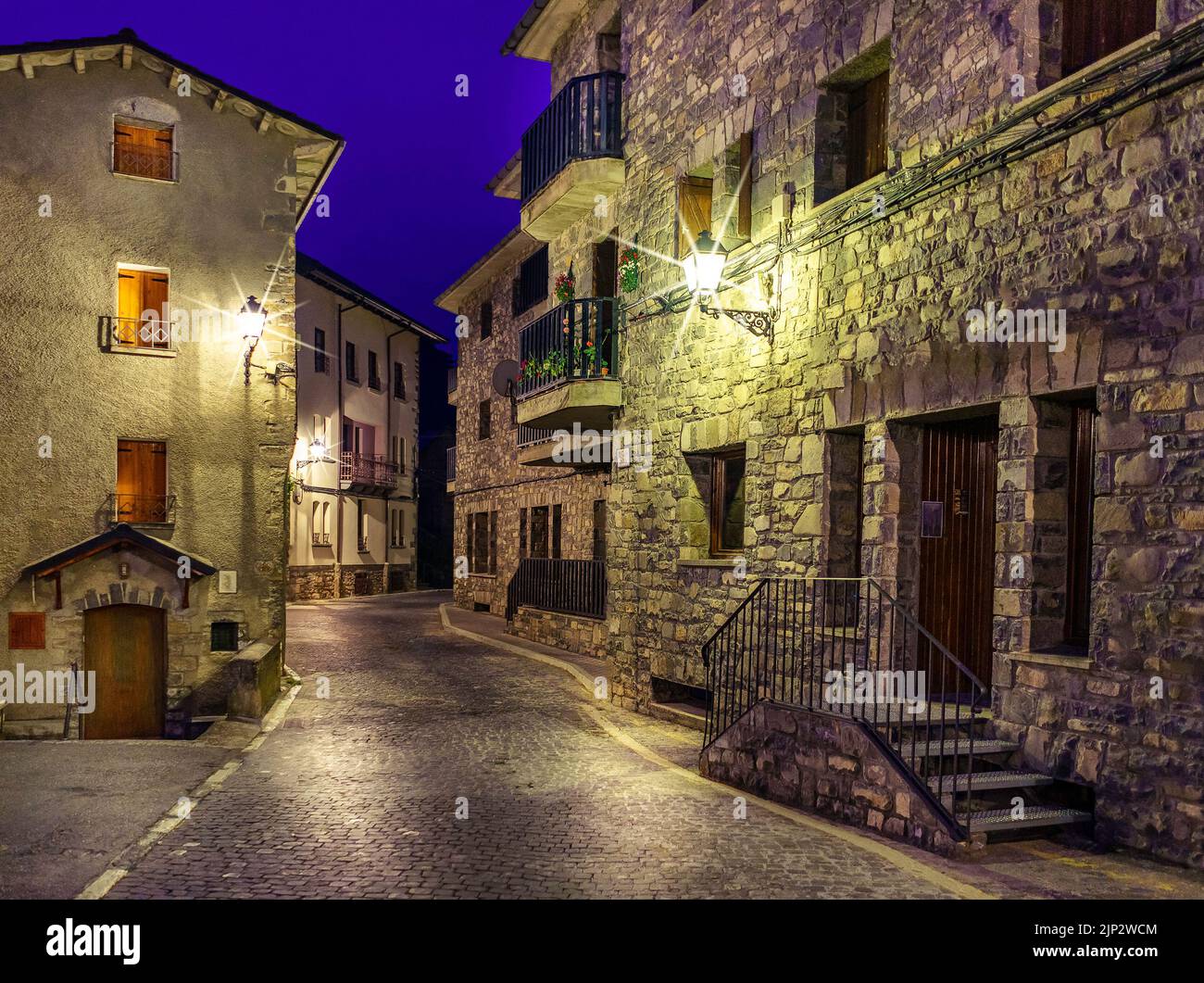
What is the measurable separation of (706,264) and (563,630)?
9730 millimetres

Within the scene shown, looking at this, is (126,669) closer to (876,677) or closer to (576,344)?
(576,344)

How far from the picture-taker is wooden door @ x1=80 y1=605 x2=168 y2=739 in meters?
14.4

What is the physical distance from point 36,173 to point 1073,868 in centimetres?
1480

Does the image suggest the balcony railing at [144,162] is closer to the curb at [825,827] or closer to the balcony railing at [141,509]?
the balcony railing at [141,509]

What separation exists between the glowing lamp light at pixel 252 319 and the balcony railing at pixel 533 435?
5.12 meters

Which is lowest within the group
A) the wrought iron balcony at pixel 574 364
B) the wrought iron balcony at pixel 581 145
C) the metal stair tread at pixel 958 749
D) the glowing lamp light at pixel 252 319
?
the metal stair tread at pixel 958 749

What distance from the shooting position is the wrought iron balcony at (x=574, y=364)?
44.1 ft

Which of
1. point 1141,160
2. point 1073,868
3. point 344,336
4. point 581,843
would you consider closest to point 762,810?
point 581,843

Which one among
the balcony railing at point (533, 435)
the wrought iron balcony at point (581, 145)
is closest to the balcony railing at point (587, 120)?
the wrought iron balcony at point (581, 145)

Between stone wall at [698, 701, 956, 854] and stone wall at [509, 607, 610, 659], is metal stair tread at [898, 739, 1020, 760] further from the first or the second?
stone wall at [509, 607, 610, 659]

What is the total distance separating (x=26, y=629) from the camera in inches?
555

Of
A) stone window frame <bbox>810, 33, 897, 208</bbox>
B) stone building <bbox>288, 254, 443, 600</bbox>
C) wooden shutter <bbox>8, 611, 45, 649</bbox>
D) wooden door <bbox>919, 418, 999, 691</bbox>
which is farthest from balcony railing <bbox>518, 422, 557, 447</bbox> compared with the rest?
wooden door <bbox>919, 418, 999, 691</bbox>

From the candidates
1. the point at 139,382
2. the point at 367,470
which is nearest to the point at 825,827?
the point at 139,382

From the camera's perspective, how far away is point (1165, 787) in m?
5.98
